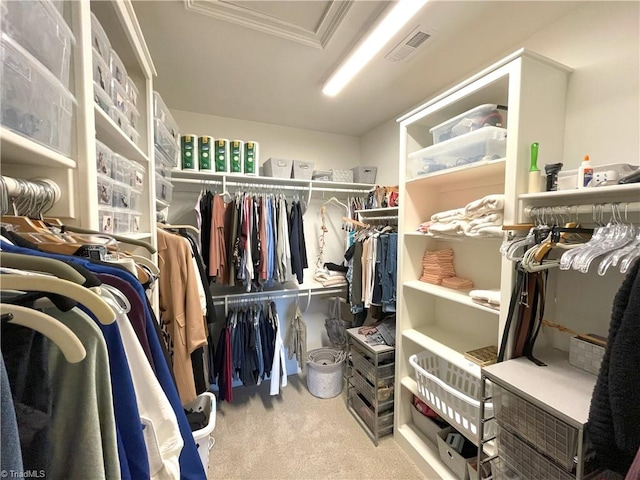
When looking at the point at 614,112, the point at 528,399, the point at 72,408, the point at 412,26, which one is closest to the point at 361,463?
the point at 528,399

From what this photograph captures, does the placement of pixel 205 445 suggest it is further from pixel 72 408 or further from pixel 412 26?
pixel 412 26

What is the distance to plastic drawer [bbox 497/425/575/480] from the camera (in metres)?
0.99

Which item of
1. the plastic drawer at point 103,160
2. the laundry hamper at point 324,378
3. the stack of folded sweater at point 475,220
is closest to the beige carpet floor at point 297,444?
the laundry hamper at point 324,378

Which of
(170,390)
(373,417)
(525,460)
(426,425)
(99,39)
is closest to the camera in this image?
(170,390)

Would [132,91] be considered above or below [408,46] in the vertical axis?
below

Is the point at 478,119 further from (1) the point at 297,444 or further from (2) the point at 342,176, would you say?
(1) the point at 297,444

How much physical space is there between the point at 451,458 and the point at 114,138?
2409 millimetres

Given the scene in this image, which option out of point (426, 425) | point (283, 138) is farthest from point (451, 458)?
point (283, 138)

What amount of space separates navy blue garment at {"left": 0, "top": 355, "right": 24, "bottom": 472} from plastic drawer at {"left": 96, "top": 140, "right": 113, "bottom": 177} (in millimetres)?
795

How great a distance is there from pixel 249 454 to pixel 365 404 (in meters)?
0.92

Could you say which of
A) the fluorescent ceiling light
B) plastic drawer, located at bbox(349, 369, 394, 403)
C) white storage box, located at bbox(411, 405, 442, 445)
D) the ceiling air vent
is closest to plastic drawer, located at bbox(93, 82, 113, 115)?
the fluorescent ceiling light

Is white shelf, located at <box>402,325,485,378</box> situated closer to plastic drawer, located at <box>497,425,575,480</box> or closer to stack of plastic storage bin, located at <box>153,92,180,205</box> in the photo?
plastic drawer, located at <box>497,425,575,480</box>

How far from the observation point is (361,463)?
1.79 metres

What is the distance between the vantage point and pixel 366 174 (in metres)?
2.88
